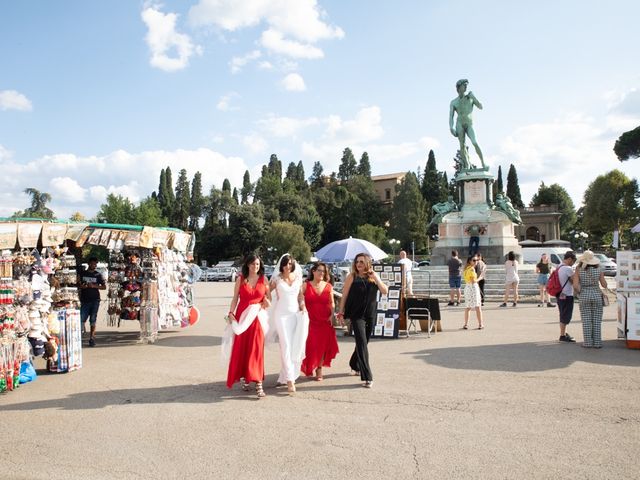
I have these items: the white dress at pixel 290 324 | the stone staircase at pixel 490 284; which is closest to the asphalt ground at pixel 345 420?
the white dress at pixel 290 324

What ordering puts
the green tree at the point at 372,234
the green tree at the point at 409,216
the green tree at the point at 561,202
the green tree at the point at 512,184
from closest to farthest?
the green tree at the point at 372,234, the green tree at the point at 409,216, the green tree at the point at 561,202, the green tree at the point at 512,184

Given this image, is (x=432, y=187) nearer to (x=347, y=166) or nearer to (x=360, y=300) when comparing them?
(x=347, y=166)

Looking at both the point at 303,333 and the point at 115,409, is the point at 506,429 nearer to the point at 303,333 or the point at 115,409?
the point at 303,333

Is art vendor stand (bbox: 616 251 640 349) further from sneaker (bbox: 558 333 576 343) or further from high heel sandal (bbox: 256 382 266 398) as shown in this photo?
high heel sandal (bbox: 256 382 266 398)

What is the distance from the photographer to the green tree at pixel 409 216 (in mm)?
67062

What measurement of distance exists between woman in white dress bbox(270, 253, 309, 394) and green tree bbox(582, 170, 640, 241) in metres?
57.3

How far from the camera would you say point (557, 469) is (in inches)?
159

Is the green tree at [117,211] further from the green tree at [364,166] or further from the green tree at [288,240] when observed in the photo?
the green tree at [364,166]

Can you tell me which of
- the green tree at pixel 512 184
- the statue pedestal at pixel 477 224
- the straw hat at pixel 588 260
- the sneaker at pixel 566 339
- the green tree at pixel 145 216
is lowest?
the sneaker at pixel 566 339

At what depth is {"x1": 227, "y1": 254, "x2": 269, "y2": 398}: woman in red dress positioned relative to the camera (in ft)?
21.2

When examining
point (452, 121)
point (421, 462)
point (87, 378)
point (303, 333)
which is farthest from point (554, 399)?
point (452, 121)

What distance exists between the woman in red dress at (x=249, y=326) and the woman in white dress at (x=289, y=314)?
0.21 m

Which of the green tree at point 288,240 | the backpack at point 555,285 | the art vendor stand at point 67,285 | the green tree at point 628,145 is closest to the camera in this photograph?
the art vendor stand at point 67,285

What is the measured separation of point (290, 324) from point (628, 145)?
142 ft
